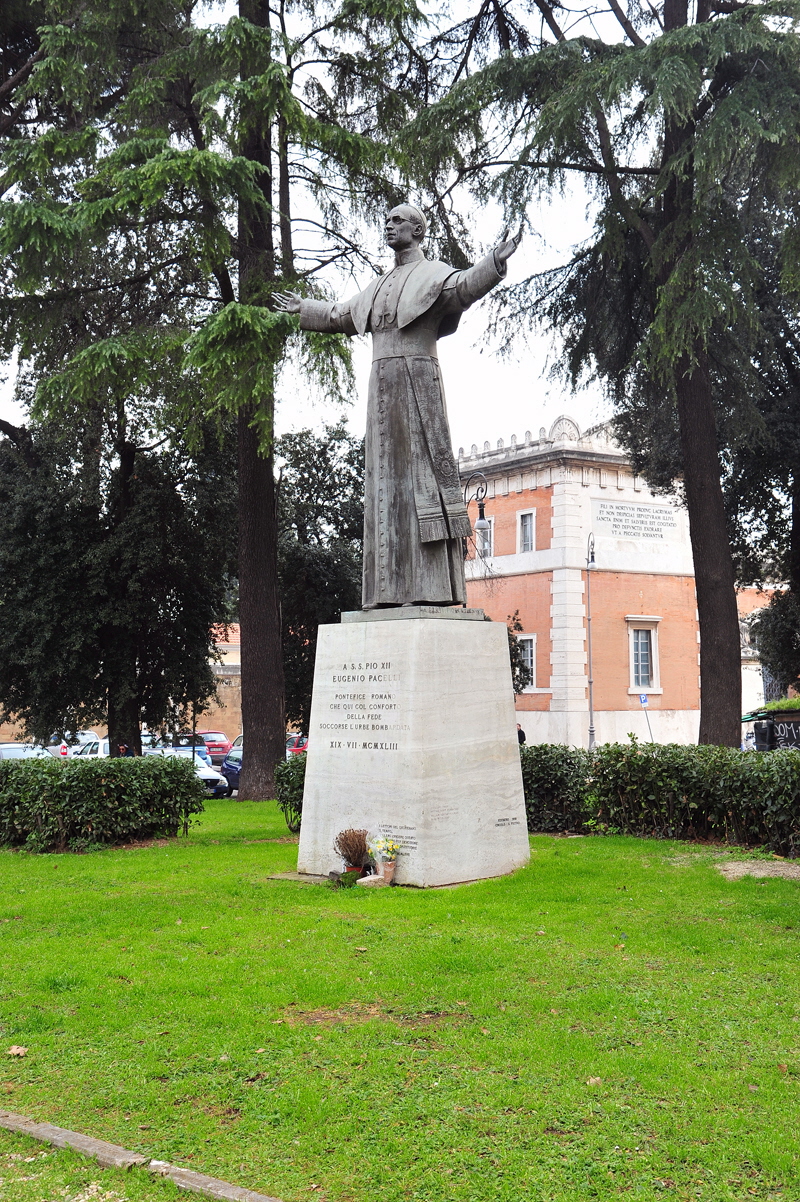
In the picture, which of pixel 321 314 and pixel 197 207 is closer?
pixel 321 314

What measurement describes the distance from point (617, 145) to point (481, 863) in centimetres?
1174

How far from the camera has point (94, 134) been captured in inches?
618

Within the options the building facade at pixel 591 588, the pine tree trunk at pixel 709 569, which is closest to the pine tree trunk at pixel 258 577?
the pine tree trunk at pixel 709 569

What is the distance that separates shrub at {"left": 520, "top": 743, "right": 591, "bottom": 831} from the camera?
12.4 m

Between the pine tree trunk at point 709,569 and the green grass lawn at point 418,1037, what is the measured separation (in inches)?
261

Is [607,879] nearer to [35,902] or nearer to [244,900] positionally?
[244,900]

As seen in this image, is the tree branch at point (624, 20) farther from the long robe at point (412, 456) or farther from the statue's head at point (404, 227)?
the long robe at point (412, 456)

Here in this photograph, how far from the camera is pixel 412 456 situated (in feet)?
30.6

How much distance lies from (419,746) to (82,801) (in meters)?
5.13

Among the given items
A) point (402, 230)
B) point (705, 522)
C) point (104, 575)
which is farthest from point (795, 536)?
point (402, 230)

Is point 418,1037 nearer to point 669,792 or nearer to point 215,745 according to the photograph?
point 669,792

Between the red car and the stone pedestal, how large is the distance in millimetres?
27874

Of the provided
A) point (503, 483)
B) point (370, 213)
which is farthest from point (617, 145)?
point (503, 483)

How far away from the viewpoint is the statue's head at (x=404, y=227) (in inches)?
377
